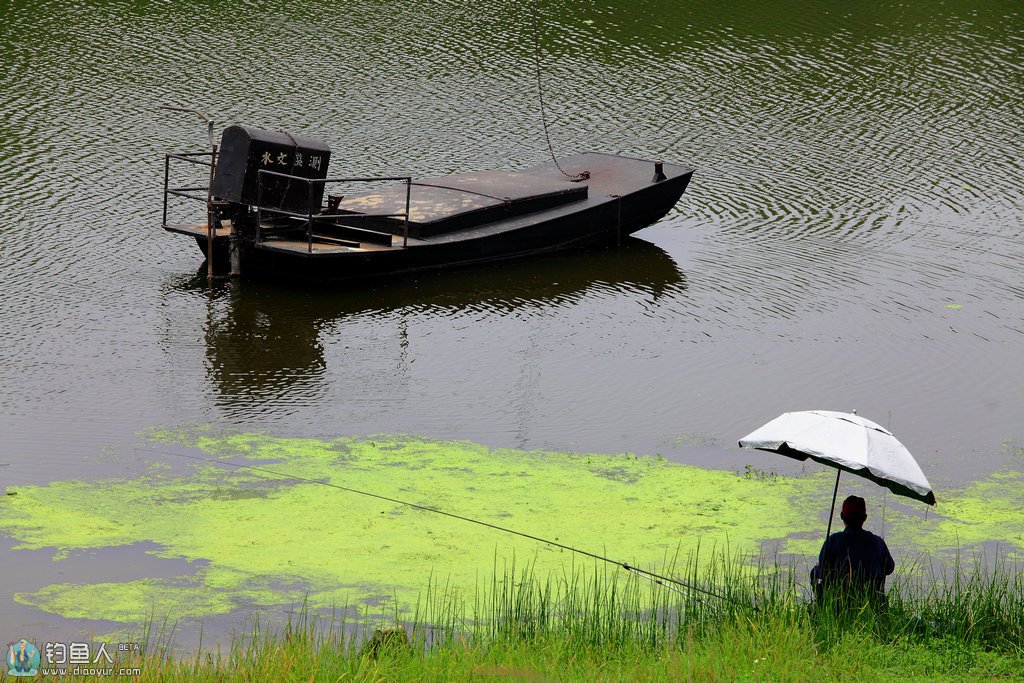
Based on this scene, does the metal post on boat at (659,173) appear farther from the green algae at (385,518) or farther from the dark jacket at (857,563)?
the dark jacket at (857,563)

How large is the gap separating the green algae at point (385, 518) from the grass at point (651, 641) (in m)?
0.49

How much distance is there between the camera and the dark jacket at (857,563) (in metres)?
7.22

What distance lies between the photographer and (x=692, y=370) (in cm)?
1270

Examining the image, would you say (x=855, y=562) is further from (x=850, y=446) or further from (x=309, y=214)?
(x=309, y=214)

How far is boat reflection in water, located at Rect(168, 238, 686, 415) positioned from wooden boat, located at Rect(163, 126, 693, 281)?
0.26 m

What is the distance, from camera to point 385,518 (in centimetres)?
912

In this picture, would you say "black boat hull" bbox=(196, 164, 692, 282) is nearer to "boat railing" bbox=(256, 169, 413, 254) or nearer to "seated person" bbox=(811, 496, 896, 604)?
"boat railing" bbox=(256, 169, 413, 254)

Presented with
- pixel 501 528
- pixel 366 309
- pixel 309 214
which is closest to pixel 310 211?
pixel 309 214

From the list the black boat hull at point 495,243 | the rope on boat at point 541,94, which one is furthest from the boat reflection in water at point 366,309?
the rope on boat at point 541,94

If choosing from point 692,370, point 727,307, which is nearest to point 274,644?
point 692,370

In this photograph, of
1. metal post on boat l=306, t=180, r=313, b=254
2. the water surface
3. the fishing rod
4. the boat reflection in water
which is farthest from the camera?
metal post on boat l=306, t=180, r=313, b=254

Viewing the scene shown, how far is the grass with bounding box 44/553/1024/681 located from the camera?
6.45 meters
